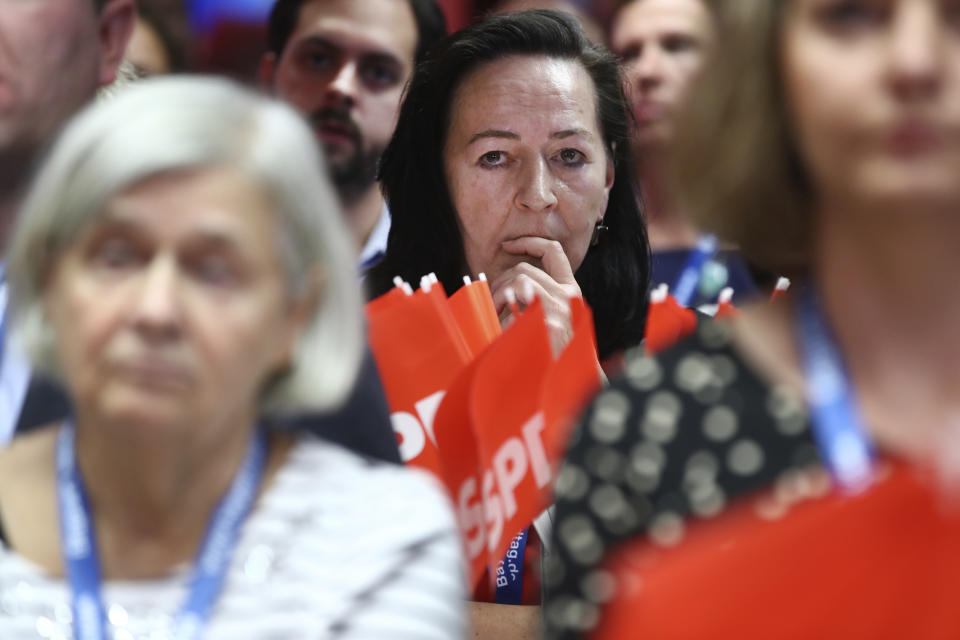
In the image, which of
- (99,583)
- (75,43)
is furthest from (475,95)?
(99,583)

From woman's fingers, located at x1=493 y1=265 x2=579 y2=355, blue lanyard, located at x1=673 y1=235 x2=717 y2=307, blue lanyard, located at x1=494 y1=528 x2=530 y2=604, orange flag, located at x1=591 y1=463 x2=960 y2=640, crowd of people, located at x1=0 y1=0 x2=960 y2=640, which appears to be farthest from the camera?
blue lanyard, located at x1=673 y1=235 x2=717 y2=307

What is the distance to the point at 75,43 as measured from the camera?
244cm

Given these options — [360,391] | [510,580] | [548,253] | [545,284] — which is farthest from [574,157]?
[360,391]

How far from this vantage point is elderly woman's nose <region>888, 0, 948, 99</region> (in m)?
1.28

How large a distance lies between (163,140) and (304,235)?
0.18 metres

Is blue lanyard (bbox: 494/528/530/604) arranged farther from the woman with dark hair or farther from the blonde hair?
the blonde hair

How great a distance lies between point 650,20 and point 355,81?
1.08 meters

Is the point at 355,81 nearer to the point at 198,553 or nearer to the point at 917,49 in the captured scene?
the point at 198,553

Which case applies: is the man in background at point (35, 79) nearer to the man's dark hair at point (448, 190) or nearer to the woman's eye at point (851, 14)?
the man's dark hair at point (448, 190)

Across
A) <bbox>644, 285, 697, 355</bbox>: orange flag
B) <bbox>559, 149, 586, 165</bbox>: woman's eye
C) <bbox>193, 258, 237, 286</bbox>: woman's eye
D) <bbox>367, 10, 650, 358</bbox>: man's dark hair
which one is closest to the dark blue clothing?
<bbox>367, 10, 650, 358</bbox>: man's dark hair

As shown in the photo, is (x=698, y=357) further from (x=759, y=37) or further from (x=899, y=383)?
(x=759, y=37)

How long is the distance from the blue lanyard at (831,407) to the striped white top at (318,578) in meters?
0.47

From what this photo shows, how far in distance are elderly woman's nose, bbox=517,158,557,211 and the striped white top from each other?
137cm

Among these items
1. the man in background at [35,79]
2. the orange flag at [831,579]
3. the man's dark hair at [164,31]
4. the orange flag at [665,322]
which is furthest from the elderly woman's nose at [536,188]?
the man's dark hair at [164,31]
